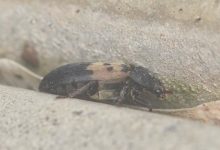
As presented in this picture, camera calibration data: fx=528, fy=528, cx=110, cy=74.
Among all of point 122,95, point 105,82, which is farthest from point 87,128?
point 105,82

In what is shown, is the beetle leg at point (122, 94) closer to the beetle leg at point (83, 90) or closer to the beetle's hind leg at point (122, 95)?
the beetle's hind leg at point (122, 95)

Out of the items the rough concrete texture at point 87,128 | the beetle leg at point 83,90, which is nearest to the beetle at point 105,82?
the beetle leg at point 83,90

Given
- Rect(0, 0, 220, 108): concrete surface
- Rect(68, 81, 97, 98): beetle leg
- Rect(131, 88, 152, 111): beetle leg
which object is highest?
Rect(0, 0, 220, 108): concrete surface

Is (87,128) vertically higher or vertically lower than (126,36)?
lower

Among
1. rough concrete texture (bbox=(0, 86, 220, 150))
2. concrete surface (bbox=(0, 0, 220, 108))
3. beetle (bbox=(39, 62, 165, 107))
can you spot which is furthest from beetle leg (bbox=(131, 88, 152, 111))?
Result: rough concrete texture (bbox=(0, 86, 220, 150))

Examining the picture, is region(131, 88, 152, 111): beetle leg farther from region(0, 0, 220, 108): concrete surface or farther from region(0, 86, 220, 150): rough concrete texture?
Result: region(0, 86, 220, 150): rough concrete texture

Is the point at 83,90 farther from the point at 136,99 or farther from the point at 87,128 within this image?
the point at 87,128

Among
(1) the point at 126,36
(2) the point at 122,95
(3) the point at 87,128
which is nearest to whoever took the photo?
(3) the point at 87,128

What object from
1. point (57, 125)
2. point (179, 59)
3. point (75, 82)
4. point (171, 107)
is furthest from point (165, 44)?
point (57, 125)
